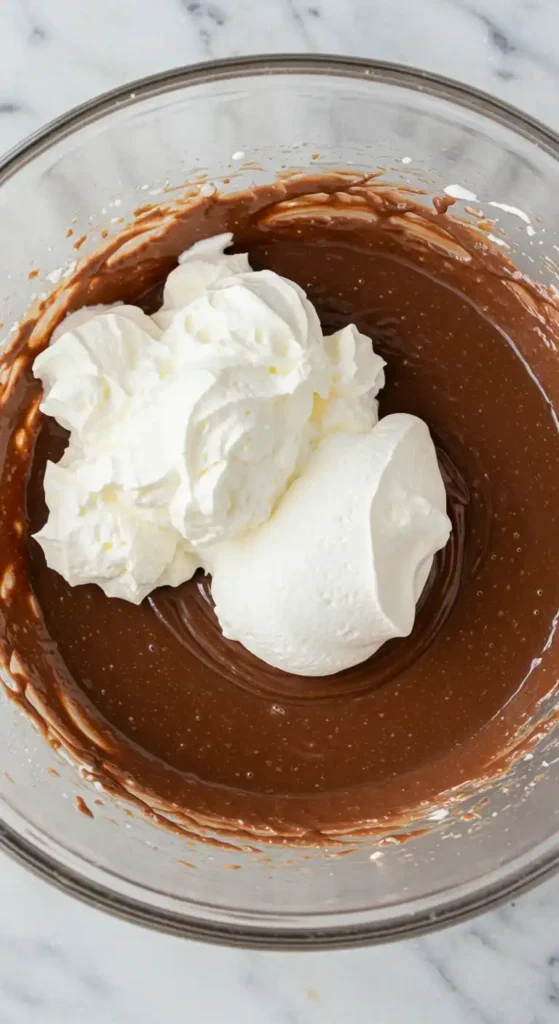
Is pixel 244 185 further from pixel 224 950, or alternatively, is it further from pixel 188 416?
pixel 224 950

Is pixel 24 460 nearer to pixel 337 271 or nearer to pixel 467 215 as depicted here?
pixel 337 271

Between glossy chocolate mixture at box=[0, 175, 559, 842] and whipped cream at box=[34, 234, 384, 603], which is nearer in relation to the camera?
whipped cream at box=[34, 234, 384, 603]

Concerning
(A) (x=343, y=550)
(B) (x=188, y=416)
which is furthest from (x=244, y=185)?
(A) (x=343, y=550)

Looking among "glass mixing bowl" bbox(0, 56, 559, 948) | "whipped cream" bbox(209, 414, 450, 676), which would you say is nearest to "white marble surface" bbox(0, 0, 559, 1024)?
"glass mixing bowl" bbox(0, 56, 559, 948)

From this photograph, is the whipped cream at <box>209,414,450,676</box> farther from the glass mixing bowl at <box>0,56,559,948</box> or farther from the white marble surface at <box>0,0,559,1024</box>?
the white marble surface at <box>0,0,559,1024</box>

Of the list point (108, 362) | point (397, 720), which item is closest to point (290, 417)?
point (108, 362)

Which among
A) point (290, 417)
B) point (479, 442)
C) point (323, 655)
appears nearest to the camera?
point (290, 417)
